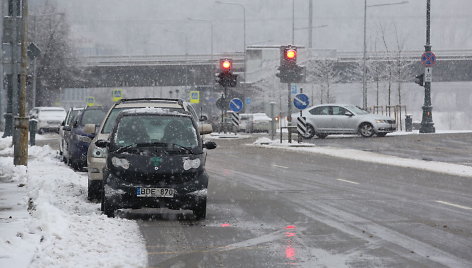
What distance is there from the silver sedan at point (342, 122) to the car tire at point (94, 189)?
25821 millimetres

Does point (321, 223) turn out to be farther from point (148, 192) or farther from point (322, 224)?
point (148, 192)

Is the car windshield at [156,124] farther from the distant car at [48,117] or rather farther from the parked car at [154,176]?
the distant car at [48,117]

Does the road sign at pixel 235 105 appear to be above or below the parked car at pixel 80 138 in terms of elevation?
above

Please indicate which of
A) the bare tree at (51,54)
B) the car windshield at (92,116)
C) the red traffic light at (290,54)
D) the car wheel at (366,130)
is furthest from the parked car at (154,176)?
the bare tree at (51,54)

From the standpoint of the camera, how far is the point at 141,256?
8.76 metres

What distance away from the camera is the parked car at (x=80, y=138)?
2042cm

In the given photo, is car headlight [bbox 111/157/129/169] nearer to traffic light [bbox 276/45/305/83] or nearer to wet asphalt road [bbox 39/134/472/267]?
wet asphalt road [bbox 39/134/472/267]

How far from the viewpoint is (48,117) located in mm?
55594

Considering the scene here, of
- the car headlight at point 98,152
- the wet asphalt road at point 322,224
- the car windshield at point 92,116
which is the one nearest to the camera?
the wet asphalt road at point 322,224

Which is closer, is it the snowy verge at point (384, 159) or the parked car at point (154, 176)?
the parked car at point (154, 176)

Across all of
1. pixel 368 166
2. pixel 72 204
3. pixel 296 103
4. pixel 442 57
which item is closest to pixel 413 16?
pixel 442 57

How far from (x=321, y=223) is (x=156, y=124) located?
9.24 ft

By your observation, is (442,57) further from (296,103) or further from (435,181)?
(435,181)

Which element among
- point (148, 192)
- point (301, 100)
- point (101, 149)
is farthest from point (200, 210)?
point (301, 100)
